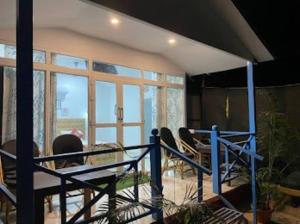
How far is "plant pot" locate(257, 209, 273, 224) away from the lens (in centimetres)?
370

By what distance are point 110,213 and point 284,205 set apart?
3.82 meters

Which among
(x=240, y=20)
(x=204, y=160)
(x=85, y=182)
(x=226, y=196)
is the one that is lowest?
(x=226, y=196)

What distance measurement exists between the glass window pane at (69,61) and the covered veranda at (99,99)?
2 cm

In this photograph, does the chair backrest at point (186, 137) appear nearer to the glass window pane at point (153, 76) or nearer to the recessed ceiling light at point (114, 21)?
the glass window pane at point (153, 76)

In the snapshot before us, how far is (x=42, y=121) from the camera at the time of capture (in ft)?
12.3

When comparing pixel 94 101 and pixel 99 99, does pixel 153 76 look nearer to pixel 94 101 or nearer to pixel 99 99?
pixel 99 99

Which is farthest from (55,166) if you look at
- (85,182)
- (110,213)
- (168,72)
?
(168,72)

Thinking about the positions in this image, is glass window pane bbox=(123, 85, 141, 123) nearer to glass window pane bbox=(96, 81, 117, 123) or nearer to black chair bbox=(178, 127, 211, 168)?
glass window pane bbox=(96, 81, 117, 123)

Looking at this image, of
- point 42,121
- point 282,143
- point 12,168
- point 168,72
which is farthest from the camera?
point 168,72

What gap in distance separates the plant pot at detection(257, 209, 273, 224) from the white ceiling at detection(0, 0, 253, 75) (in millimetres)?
2542

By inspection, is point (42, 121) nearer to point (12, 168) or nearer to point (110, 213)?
point (12, 168)

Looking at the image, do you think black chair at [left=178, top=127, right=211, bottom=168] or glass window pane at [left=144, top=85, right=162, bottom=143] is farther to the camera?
glass window pane at [left=144, top=85, right=162, bottom=143]

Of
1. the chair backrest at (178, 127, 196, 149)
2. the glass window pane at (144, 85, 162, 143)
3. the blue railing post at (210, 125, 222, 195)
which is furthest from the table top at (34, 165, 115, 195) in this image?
the glass window pane at (144, 85, 162, 143)

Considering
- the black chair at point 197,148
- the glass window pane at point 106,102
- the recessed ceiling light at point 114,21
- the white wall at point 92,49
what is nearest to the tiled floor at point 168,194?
the black chair at point 197,148
